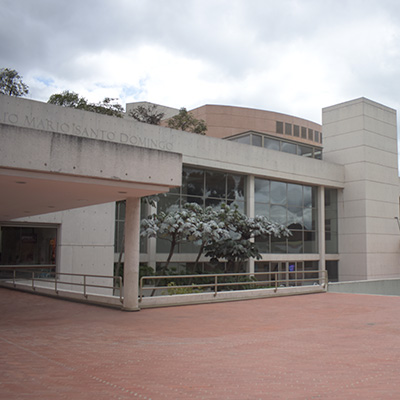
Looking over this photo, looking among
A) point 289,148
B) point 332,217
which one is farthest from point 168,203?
point 332,217

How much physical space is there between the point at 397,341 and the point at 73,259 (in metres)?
14.1

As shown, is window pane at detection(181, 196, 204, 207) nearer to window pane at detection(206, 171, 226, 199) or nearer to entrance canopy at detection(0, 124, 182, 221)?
window pane at detection(206, 171, 226, 199)

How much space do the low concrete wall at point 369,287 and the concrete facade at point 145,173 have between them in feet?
2.97

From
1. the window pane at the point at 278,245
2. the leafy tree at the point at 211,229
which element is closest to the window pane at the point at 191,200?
the leafy tree at the point at 211,229

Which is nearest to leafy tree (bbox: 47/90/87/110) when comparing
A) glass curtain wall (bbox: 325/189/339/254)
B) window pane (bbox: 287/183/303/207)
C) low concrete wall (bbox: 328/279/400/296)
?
window pane (bbox: 287/183/303/207)

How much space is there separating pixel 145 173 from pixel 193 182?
13.2 m

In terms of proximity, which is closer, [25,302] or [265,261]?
[25,302]

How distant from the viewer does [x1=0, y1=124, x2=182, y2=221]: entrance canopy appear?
9.76 meters

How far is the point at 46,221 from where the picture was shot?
62.2ft

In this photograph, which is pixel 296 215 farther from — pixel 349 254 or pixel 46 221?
pixel 46 221

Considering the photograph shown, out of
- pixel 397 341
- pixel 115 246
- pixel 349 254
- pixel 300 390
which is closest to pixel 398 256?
pixel 349 254

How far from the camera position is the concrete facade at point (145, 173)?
1048cm

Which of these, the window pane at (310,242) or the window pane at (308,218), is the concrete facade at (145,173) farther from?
the window pane at (308,218)

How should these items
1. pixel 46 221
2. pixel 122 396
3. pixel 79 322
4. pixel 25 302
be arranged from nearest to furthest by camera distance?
pixel 122 396 < pixel 79 322 < pixel 25 302 < pixel 46 221
